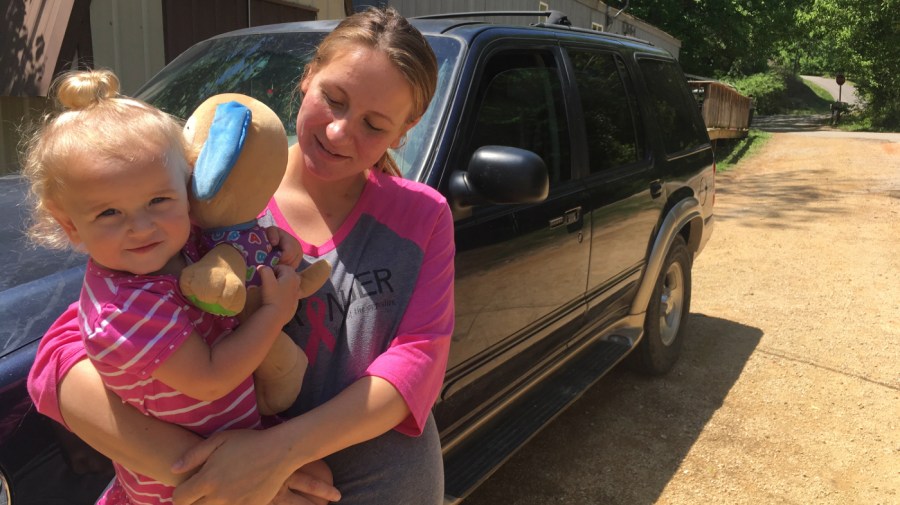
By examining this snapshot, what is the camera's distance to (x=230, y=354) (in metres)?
1.18

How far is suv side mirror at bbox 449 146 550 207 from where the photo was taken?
2.24m

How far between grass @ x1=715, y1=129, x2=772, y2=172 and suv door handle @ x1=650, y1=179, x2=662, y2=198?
11.8 meters

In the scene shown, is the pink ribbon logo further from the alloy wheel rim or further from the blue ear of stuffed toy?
the alloy wheel rim

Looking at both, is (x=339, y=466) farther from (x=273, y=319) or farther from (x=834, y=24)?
(x=834, y=24)

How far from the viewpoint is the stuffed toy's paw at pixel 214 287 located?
1.15 metres

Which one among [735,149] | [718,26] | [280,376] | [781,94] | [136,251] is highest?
[718,26]

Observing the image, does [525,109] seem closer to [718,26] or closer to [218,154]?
[218,154]

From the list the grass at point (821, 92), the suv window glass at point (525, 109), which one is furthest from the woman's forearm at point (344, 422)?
the grass at point (821, 92)

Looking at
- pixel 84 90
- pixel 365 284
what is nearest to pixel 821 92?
pixel 365 284

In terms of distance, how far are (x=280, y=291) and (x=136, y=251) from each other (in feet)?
0.77

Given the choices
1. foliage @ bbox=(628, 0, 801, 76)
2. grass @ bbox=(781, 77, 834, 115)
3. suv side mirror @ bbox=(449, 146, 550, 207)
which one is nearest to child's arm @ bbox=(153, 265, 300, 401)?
suv side mirror @ bbox=(449, 146, 550, 207)

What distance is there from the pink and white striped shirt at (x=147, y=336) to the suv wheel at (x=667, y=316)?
130 inches

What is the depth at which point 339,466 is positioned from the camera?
147cm

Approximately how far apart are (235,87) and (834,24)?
109 feet
